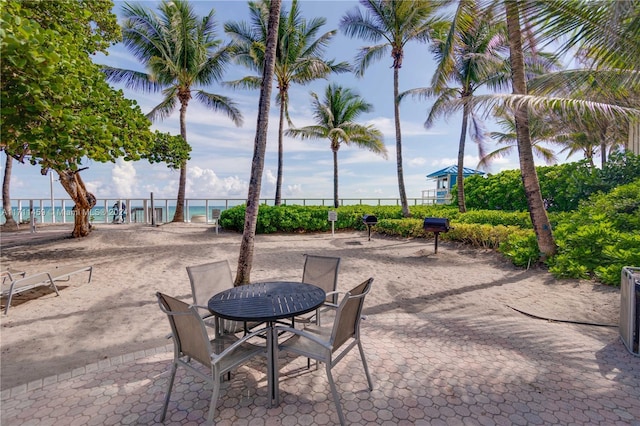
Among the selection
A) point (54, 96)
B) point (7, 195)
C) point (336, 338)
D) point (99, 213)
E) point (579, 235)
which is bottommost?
point (336, 338)

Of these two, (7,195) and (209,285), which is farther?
(7,195)

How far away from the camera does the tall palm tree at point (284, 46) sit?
13.3m

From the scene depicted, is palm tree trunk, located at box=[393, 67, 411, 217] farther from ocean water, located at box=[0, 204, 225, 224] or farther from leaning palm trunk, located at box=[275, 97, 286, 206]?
ocean water, located at box=[0, 204, 225, 224]

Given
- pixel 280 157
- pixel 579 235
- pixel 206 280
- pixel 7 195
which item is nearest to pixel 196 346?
pixel 206 280

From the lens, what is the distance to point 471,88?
523 inches

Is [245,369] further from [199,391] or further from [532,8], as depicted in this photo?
[532,8]

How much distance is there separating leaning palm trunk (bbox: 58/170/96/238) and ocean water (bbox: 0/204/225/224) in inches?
192

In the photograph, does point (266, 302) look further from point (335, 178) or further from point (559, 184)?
point (335, 178)

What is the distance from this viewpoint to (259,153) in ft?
17.4

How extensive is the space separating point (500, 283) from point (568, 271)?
4.06 feet

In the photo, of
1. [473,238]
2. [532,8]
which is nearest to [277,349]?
[532,8]

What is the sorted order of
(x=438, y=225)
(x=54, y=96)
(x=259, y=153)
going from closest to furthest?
(x=54, y=96) < (x=259, y=153) < (x=438, y=225)

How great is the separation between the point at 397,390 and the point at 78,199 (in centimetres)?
1121

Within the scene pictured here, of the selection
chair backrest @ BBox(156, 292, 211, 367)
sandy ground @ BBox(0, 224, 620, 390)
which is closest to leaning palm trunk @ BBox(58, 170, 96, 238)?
sandy ground @ BBox(0, 224, 620, 390)
